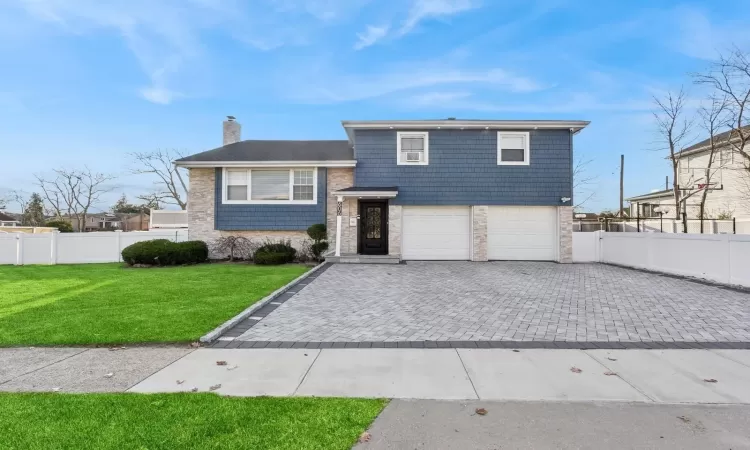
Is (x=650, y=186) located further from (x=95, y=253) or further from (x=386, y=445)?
(x=95, y=253)

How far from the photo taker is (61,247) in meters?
15.4

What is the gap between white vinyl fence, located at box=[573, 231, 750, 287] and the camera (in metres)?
8.96

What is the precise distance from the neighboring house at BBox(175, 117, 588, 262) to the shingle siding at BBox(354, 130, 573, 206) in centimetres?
4

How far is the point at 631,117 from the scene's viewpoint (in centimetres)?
1955

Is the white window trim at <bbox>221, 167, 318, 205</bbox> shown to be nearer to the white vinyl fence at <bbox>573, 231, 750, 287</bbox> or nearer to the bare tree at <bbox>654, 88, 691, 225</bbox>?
the white vinyl fence at <bbox>573, 231, 750, 287</bbox>

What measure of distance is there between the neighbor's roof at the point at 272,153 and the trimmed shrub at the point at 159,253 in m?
3.40

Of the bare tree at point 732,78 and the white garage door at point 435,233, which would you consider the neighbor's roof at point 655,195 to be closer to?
the bare tree at point 732,78

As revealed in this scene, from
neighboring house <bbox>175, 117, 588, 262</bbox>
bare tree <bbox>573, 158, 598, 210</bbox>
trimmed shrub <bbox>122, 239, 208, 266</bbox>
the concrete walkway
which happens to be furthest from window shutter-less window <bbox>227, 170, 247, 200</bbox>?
bare tree <bbox>573, 158, 598, 210</bbox>

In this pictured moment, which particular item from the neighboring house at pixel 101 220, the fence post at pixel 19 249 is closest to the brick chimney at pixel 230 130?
the fence post at pixel 19 249

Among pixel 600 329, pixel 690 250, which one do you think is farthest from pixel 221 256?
pixel 690 250

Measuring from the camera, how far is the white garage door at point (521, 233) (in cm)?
1490

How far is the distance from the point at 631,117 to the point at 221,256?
21833 mm

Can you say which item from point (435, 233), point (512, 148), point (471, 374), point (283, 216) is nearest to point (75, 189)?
point (283, 216)

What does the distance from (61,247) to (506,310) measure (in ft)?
59.0
